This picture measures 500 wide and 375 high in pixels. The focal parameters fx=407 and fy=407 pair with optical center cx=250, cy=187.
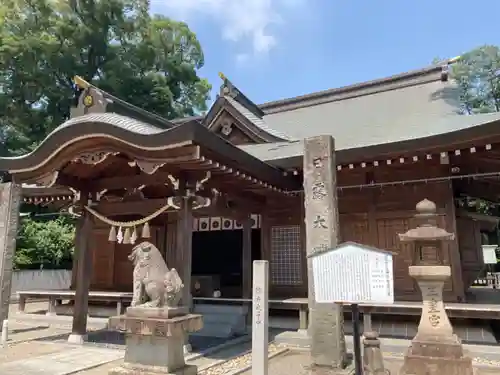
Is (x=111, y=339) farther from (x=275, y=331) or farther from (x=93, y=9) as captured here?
(x=93, y=9)

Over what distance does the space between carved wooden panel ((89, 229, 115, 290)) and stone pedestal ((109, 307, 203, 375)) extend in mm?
6816

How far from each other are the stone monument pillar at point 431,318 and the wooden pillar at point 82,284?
240 inches

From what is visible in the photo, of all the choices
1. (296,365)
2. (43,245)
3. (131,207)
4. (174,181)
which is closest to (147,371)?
(296,365)

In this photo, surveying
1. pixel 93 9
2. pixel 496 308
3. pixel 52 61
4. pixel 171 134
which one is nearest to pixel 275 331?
pixel 496 308

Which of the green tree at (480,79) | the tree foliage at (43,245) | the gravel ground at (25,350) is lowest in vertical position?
the gravel ground at (25,350)

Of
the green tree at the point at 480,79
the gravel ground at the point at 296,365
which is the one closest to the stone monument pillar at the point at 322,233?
the gravel ground at the point at 296,365

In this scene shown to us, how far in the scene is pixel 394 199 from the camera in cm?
902

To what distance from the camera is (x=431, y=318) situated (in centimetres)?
579

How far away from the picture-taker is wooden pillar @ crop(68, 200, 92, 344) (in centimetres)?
821

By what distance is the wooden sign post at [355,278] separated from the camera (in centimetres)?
375

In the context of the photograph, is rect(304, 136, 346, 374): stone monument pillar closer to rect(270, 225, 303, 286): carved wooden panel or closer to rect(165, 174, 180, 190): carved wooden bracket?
rect(165, 174, 180, 190): carved wooden bracket

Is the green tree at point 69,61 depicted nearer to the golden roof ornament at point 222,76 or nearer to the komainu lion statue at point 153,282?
the golden roof ornament at point 222,76

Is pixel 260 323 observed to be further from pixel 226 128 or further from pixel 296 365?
pixel 226 128

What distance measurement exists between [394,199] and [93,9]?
27.1 metres
